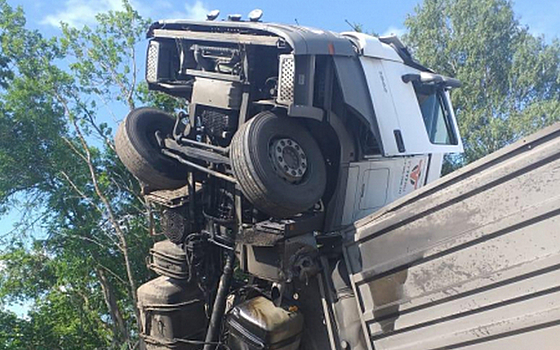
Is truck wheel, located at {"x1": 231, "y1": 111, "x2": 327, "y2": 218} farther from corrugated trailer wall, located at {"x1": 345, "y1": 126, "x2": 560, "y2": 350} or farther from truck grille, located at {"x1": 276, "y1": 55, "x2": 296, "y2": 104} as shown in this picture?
corrugated trailer wall, located at {"x1": 345, "y1": 126, "x2": 560, "y2": 350}

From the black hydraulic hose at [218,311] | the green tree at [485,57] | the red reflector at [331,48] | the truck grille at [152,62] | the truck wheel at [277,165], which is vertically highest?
the green tree at [485,57]

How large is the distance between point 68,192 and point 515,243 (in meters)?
10.7

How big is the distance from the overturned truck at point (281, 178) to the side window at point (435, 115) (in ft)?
0.08

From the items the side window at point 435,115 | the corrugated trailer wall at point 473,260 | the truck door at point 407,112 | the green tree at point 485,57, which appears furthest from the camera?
the green tree at point 485,57

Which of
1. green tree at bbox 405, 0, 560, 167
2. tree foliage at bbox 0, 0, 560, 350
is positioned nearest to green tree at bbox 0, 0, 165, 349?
tree foliage at bbox 0, 0, 560, 350

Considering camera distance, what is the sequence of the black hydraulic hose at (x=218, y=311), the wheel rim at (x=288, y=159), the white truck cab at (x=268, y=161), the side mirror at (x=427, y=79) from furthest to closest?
the side mirror at (x=427, y=79) < the black hydraulic hose at (x=218, y=311) < the white truck cab at (x=268, y=161) < the wheel rim at (x=288, y=159)

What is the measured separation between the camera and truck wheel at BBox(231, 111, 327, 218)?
320 cm

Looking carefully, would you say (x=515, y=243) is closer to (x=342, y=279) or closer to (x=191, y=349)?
(x=342, y=279)

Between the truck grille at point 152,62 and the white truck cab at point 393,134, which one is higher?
the truck grille at point 152,62

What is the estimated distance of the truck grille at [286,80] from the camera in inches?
135

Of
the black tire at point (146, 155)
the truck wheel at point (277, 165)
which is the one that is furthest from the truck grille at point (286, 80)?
the black tire at point (146, 155)

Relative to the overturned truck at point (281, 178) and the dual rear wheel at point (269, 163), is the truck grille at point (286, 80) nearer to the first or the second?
the overturned truck at point (281, 178)

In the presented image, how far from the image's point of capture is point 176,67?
4551mm

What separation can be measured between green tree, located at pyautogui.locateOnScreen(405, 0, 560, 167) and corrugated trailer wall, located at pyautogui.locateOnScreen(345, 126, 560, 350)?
586 inches
